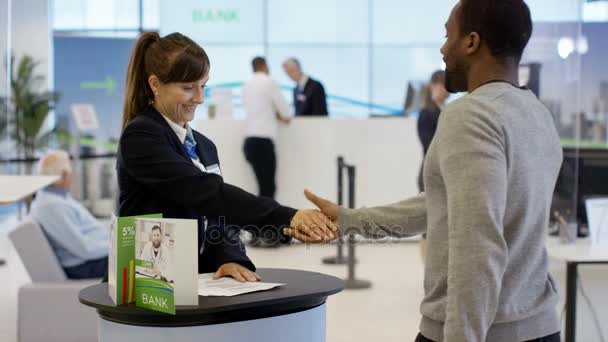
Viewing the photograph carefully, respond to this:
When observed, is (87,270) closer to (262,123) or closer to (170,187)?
(170,187)

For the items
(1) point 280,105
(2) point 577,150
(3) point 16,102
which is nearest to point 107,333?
(2) point 577,150

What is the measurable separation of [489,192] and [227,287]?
39.5 inches

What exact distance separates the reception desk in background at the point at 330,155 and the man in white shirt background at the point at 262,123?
0.74 ft

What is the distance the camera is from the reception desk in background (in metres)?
8.59

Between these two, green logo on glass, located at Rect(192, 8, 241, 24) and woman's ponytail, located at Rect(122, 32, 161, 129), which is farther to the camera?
green logo on glass, located at Rect(192, 8, 241, 24)

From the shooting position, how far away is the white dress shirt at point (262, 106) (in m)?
8.24

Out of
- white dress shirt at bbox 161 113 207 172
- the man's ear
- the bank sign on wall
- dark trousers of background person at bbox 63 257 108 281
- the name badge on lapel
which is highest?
the bank sign on wall

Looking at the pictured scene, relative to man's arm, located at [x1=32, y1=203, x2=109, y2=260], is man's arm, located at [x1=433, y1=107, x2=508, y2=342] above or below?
above

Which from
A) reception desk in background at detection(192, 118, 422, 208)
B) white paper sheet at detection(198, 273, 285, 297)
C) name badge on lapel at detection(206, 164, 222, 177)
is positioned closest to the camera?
white paper sheet at detection(198, 273, 285, 297)

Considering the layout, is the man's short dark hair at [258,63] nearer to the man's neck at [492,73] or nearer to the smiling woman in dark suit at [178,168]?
the smiling woman in dark suit at [178,168]

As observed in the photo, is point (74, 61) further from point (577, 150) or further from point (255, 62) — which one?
point (577, 150)

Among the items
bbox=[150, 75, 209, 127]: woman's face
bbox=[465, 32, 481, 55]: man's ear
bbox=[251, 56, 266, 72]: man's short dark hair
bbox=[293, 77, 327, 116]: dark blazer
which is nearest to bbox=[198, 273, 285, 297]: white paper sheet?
bbox=[150, 75, 209, 127]: woman's face

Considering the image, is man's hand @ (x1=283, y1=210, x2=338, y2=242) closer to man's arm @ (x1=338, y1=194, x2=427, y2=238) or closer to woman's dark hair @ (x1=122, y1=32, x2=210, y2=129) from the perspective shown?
man's arm @ (x1=338, y1=194, x2=427, y2=238)

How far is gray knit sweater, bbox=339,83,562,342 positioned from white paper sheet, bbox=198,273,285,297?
64 cm
